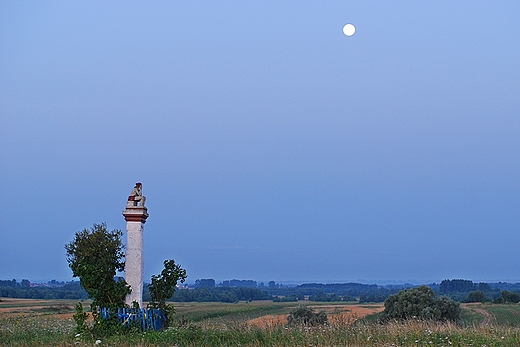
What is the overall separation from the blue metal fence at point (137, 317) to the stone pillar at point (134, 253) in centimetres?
25

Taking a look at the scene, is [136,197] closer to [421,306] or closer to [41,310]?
[421,306]

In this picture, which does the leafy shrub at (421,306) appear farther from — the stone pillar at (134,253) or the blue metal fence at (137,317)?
the stone pillar at (134,253)

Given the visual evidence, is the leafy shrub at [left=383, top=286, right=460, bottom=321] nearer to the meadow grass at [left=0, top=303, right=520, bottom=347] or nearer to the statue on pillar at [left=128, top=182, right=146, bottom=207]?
the meadow grass at [left=0, top=303, right=520, bottom=347]

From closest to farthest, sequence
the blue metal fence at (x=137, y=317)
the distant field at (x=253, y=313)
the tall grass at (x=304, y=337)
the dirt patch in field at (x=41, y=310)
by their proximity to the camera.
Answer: the tall grass at (x=304, y=337) → the blue metal fence at (x=137, y=317) → the distant field at (x=253, y=313) → the dirt patch in field at (x=41, y=310)

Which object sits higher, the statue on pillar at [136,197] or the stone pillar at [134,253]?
the statue on pillar at [136,197]

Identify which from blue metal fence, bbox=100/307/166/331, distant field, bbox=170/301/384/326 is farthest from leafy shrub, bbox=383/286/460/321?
blue metal fence, bbox=100/307/166/331

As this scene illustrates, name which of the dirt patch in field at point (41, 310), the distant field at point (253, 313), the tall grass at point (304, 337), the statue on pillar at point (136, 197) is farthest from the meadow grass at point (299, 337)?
the dirt patch in field at point (41, 310)

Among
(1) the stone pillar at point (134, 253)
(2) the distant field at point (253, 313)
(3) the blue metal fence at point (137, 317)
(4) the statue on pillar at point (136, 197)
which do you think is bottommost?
(2) the distant field at point (253, 313)

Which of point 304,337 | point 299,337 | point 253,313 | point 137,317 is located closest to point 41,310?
point 253,313

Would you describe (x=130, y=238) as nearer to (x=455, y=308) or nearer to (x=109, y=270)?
(x=109, y=270)

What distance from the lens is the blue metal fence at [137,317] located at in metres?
14.9

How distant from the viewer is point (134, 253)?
15227mm

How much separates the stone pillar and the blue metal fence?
0.81ft

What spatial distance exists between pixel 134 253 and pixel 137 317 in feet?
4.90
